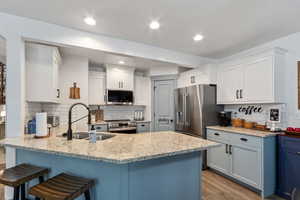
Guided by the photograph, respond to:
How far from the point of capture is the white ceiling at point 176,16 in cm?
194

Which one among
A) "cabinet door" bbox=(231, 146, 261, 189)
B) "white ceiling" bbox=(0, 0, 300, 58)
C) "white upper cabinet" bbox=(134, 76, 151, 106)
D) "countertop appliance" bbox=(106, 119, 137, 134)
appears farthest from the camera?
"white upper cabinet" bbox=(134, 76, 151, 106)

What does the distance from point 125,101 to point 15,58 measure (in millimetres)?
2739

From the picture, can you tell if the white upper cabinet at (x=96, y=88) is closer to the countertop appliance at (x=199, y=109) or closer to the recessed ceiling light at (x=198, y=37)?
the countertop appliance at (x=199, y=109)

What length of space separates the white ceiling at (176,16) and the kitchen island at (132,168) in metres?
1.64

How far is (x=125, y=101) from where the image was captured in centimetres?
461

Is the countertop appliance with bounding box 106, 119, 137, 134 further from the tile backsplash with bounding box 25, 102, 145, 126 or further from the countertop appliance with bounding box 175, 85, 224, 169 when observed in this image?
the countertop appliance with bounding box 175, 85, 224, 169

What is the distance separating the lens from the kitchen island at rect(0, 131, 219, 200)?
1388mm

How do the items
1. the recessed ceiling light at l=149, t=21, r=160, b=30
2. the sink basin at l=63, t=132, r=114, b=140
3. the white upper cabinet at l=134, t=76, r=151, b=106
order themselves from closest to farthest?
the sink basin at l=63, t=132, r=114, b=140 < the recessed ceiling light at l=149, t=21, r=160, b=30 < the white upper cabinet at l=134, t=76, r=151, b=106

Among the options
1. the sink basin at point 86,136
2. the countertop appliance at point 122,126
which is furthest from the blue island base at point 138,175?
the countertop appliance at point 122,126

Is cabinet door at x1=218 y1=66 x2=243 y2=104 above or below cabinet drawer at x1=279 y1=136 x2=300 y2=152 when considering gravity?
above

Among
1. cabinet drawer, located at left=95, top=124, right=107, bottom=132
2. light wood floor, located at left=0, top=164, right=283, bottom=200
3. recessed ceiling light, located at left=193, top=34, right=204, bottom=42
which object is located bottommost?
light wood floor, located at left=0, top=164, right=283, bottom=200

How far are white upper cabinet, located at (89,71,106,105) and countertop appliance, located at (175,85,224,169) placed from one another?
219 cm

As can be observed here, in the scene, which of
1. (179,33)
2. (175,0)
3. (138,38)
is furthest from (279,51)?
(138,38)

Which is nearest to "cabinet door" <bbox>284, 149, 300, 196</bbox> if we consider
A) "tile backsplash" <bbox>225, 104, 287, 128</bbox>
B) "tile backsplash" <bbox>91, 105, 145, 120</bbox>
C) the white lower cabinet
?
the white lower cabinet
